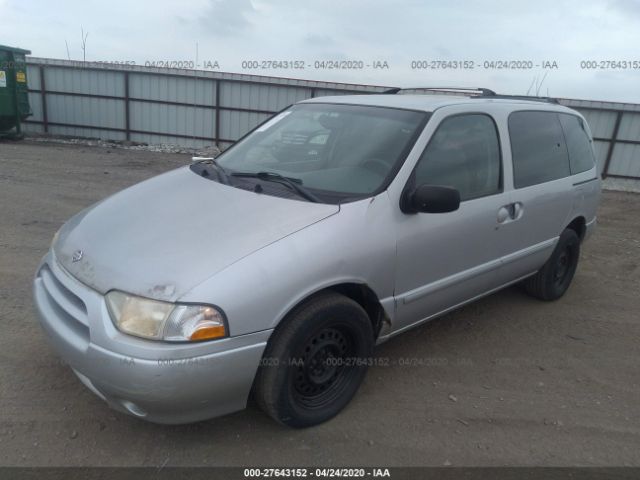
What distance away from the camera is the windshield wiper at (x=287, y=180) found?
278 centimetres

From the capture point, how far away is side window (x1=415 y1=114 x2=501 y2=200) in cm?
309

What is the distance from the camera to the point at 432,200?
9.04 feet

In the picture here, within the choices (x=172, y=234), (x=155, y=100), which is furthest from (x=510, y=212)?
(x=155, y=100)

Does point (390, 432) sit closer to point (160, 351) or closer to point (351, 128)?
point (160, 351)

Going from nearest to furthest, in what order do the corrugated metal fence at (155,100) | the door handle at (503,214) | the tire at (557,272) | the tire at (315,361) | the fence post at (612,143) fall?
the tire at (315,361), the door handle at (503,214), the tire at (557,272), the fence post at (612,143), the corrugated metal fence at (155,100)

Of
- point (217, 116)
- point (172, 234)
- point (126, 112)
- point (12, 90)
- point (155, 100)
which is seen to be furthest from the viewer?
point (126, 112)

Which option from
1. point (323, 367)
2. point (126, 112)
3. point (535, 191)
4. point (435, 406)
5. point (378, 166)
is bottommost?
point (435, 406)

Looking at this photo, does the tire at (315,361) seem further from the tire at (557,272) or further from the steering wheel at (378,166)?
the tire at (557,272)

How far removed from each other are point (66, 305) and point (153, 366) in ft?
2.19

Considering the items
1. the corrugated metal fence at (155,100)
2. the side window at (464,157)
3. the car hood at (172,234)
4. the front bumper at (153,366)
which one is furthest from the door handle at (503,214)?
the corrugated metal fence at (155,100)

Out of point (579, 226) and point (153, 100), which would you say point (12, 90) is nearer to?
point (153, 100)

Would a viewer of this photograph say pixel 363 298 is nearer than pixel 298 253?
No

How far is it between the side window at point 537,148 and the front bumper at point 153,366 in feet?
8.17

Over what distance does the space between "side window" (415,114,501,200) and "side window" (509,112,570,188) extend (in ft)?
0.84
